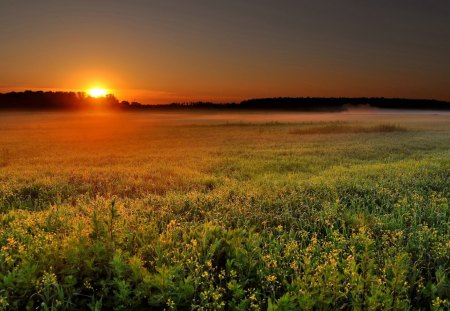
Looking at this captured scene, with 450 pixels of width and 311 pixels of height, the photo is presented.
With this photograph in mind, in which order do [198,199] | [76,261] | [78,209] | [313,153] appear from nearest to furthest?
[76,261] < [78,209] < [198,199] < [313,153]

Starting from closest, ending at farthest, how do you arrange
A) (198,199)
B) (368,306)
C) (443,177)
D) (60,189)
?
(368,306) < (198,199) < (60,189) < (443,177)

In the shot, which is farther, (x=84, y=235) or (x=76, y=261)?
(x=84, y=235)

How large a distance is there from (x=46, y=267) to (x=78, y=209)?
3.71m

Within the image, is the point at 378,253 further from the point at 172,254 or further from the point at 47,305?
the point at 47,305

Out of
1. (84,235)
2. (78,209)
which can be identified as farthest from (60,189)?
(84,235)

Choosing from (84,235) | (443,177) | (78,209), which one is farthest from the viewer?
(443,177)

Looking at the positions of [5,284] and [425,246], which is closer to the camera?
[5,284]

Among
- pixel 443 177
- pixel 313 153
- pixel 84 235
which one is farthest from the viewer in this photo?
pixel 313 153

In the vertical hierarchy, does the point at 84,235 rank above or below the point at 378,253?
above

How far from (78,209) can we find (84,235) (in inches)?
126

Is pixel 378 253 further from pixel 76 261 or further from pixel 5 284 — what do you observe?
pixel 5 284

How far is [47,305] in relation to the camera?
444 centimetres

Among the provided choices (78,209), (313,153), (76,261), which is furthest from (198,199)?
(313,153)

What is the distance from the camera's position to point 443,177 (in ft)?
39.3
